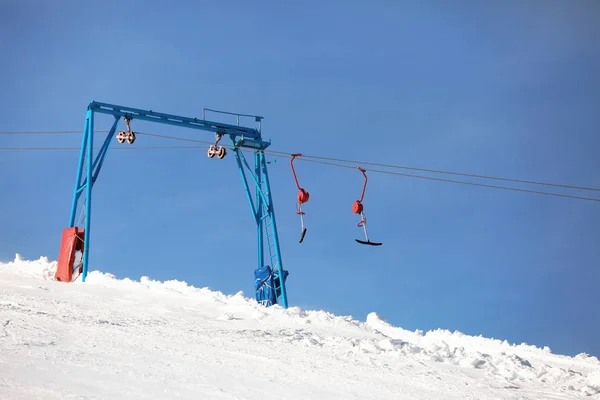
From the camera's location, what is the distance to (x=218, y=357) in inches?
440

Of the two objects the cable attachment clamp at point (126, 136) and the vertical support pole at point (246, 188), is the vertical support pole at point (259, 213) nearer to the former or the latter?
the vertical support pole at point (246, 188)

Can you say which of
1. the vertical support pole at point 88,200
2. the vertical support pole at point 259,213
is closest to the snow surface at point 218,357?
the vertical support pole at point 88,200

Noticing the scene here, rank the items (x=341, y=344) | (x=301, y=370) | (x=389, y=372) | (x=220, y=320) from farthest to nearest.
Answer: (x=220, y=320) → (x=341, y=344) → (x=389, y=372) → (x=301, y=370)

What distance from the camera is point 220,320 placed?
15273 millimetres

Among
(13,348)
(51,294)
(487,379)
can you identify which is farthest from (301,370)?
(51,294)

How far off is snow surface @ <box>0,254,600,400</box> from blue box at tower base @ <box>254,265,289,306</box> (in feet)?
11.8

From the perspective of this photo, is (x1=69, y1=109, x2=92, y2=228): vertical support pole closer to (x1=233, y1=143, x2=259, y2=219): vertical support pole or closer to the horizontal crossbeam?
the horizontal crossbeam

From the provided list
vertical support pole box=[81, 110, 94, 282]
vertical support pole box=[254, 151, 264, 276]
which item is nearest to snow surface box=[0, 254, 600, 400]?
vertical support pole box=[81, 110, 94, 282]

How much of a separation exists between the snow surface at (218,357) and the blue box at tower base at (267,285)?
11.8 feet

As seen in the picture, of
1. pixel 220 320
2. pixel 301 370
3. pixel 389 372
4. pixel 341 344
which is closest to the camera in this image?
pixel 301 370

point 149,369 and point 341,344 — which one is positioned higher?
point 341,344

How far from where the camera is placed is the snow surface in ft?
30.0

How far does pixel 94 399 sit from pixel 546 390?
26.1 ft

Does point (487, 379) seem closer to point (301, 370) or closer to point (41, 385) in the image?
point (301, 370)
